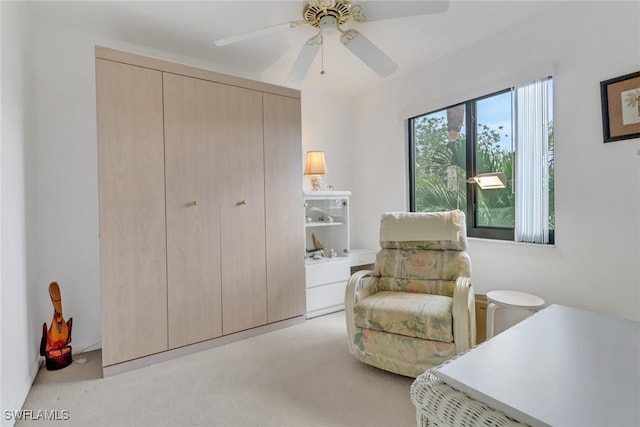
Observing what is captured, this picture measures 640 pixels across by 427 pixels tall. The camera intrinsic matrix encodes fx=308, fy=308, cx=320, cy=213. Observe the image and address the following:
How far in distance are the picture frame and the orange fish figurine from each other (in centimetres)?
387

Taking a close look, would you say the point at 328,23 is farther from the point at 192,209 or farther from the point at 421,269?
the point at 421,269

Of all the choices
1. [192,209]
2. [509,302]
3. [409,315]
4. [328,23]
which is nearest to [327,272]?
[409,315]

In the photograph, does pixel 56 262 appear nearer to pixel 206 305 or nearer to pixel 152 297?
pixel 152 297

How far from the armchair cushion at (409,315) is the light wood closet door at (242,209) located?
1.02m

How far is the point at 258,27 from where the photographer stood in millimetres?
2420

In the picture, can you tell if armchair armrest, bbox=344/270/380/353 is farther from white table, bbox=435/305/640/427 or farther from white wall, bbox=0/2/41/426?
white wall, bbox=0/2/41/426

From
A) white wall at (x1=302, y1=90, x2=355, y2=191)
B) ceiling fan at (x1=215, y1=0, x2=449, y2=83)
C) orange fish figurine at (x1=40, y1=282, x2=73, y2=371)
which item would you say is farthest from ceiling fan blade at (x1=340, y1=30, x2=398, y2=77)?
orange fish figurine at (x1=40, y1=282, x2=73, y2=371)

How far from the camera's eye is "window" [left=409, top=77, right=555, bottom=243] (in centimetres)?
233

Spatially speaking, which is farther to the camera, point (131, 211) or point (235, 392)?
point (131, 211)

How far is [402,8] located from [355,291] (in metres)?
1.78

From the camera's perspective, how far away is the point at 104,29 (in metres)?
2.40

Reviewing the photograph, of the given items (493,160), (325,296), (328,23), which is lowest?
(325,296)

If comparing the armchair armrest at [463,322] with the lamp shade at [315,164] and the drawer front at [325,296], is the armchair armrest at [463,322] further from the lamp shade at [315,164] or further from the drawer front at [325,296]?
the lamp shade at [315,164]

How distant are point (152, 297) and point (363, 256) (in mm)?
2171
